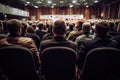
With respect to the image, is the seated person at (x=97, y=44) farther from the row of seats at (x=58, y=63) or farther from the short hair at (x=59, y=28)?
the short hair at (x=59, y=28)

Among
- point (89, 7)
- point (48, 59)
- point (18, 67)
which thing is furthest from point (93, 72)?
point (89, 7)

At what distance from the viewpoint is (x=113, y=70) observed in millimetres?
2096

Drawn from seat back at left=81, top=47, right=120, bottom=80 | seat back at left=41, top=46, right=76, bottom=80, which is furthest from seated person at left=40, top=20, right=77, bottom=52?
seat back at left=81, top=47, right=120, bottom=80

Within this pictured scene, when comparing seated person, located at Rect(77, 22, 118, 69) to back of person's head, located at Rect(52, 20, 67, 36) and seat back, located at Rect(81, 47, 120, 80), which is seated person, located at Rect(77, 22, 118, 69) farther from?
back of person's head, located at Rect(52, 20, 67, 36)

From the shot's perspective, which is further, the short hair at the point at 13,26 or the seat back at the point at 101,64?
the short hair at the point at 13,26

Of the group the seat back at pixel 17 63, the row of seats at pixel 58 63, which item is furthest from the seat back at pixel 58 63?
the seat back at pixel 17 63

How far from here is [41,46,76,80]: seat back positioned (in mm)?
1931

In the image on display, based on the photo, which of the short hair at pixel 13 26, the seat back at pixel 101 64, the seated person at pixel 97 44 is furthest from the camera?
the short hair at pixel 13 26

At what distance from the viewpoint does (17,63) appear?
198 cm

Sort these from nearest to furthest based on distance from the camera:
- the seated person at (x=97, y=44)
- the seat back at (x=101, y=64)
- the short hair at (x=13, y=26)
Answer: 1. the seat back at (x=101, y=64)
2. the seated person at (x=97, y=44)
3. the short hair at (x=13, y=26)

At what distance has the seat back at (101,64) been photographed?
189 cm

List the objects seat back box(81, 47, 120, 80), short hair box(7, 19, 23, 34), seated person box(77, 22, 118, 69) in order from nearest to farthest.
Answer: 1. seat back box(81, 47, 120, 80)
2. seated person box(77, 22, 118, 69)
3. short hair box(7, 19, 23, 34)

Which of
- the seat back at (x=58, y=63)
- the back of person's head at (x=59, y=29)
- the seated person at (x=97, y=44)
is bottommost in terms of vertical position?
the seat back at (x=58, y=63)

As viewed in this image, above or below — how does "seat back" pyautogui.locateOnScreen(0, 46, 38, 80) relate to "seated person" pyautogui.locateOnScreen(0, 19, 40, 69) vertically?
below
